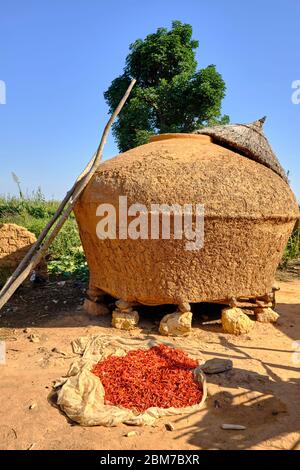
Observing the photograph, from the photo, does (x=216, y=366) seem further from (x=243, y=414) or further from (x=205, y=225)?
(x=205, y=225)

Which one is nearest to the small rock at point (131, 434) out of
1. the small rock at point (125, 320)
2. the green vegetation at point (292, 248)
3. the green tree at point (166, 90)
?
the small rock at point (125, 320)

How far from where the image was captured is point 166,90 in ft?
46.7

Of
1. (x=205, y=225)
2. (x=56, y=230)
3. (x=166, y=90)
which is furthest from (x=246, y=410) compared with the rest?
(x=166, y=90)

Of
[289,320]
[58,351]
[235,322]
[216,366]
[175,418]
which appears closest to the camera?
[175,418]

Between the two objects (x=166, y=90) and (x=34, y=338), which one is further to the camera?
(x=166, y=90)

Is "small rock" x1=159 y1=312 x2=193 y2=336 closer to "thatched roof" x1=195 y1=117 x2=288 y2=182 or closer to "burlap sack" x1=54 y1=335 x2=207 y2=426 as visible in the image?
"burlap sack" x1=54 y1=335 x2=207 y2=426

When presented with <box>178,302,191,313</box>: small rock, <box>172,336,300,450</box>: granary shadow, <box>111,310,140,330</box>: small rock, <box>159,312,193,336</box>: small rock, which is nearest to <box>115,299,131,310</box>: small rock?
<box>111,310,140,330</box>: small rock

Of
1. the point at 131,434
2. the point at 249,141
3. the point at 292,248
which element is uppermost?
the point at 249,141

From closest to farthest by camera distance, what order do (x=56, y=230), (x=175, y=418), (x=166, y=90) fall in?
(x=175, y=418)
(x=56, y=230)
(x=166, y=90)

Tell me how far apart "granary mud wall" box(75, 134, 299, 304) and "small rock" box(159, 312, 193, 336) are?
8.0 inches

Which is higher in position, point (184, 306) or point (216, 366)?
point (184, 306)

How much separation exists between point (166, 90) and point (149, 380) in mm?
12674

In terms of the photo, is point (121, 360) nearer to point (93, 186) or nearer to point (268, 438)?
point (268, 438)

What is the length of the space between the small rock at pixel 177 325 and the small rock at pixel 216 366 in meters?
0.83
